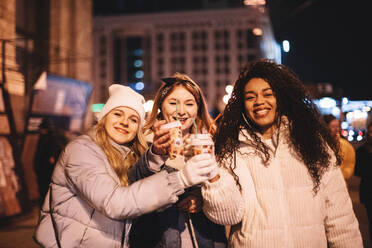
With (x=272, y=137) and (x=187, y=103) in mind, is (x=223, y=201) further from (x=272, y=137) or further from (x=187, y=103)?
(x=187, y=103)

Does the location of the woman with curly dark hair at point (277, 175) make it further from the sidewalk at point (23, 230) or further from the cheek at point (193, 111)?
the sidewalk at point (23, 230)

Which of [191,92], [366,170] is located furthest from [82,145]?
[366,170]

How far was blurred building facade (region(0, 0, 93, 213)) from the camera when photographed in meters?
7.49

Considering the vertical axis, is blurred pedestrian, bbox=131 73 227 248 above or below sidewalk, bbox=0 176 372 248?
above

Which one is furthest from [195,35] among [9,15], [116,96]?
[116,96]

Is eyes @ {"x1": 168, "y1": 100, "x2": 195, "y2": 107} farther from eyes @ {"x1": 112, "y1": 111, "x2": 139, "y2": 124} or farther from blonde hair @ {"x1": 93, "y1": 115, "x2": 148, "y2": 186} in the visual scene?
blonde hair @ {"x1": 93, "y1": 115, "x2": 148, "y2": 186}

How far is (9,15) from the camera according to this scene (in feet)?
25.3

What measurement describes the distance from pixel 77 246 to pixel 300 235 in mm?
1493

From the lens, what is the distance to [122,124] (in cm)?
224

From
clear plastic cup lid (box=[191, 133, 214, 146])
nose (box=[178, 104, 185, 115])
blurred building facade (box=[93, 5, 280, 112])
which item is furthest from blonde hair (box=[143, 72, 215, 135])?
blurred building facade (box=[93, 5, 280, 112])

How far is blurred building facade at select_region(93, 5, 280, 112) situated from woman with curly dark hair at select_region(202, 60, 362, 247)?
6469 centimetres

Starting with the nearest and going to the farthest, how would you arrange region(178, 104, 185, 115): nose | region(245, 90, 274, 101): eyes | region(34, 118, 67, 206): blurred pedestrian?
region(245, 90, 274, 101): eyes < region(178, 104, 185, 115): nose < region(34, 118, 67, 206): blurred pedestrian

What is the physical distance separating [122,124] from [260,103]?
112 cm

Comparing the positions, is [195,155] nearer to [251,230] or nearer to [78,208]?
[251,230]
